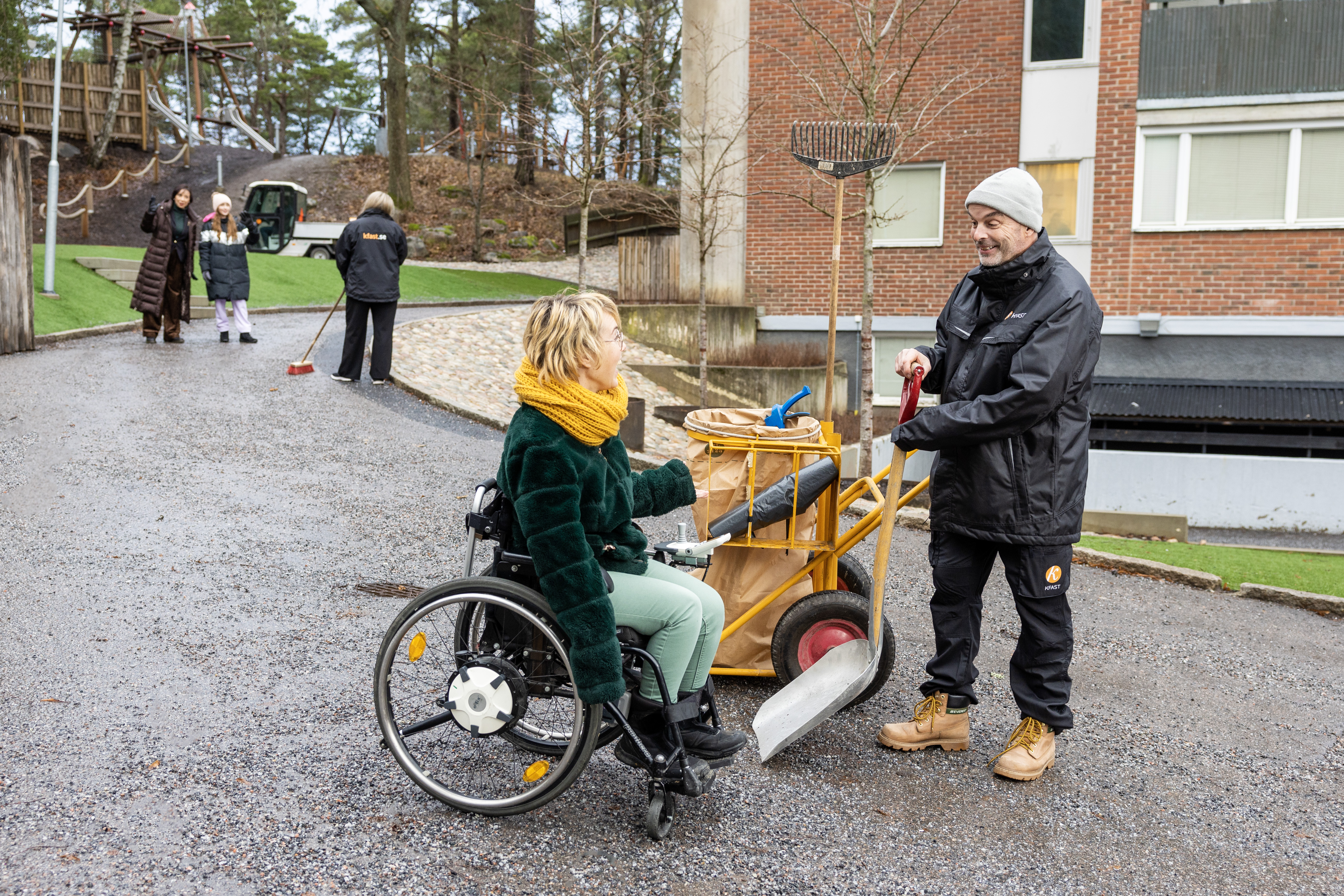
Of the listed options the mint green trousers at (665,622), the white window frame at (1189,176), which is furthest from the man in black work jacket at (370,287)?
the white window frame at (1189,176)

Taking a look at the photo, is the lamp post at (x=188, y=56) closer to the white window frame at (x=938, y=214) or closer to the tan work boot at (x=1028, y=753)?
the white window frame at (x=938, y=214)

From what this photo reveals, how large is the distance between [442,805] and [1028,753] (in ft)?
7.07

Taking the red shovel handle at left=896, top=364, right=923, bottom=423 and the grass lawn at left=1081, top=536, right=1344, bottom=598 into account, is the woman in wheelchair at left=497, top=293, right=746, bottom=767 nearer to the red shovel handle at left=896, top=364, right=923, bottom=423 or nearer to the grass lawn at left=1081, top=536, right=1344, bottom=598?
the red shovel handle at left=896, top=364, right=923, bottom=423

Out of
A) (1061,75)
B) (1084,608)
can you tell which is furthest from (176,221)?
(1061,75)

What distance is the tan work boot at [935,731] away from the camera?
4.20 m

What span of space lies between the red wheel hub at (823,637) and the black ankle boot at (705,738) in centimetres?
100

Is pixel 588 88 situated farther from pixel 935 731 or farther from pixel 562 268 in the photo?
pixel 562 268

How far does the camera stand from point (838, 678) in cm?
418

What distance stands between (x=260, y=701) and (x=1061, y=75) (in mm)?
16022

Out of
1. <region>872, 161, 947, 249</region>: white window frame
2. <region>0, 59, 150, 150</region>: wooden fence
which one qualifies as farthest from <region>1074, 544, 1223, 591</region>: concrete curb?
<region>0, 59, 150, 150</region>: wooden fence

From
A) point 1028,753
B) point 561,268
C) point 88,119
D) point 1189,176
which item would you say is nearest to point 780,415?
point 1028,753

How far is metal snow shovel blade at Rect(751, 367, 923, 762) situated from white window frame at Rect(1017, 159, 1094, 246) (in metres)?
14.0

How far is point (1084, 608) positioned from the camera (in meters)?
6.62

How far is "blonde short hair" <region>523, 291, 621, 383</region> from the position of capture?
3320 mm
